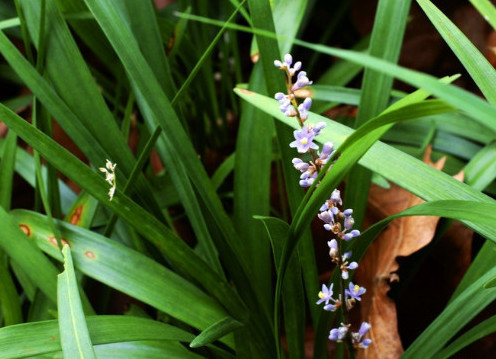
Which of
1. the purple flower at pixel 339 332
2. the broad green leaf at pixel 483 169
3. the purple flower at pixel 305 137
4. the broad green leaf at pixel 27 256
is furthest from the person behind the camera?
the broad green leaf at pixel 483 169

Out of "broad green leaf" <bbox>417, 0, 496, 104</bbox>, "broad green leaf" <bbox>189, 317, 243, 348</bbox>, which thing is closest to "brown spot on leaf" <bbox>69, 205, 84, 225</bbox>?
"broad green leaf" <bbox>189, 317, 243, 348</bbox>

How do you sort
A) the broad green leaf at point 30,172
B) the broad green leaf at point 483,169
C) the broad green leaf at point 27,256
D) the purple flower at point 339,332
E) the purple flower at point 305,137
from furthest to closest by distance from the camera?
the broad green leaf at point 30,172
the broad green leaf at point 483,169
the broad green leaf at point 27,256
the purple flower at point 339,332
the purple flower at point 305,137

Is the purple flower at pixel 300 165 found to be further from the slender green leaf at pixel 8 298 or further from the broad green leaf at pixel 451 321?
the slender green leaf at pixel 8 298

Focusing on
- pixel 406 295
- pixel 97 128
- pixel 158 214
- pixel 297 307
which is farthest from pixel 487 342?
pixel 97 128

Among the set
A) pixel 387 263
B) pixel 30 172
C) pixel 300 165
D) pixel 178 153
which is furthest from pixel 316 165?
pixel 30 172

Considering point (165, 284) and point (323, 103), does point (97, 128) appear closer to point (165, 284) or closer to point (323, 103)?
point (165, 284)

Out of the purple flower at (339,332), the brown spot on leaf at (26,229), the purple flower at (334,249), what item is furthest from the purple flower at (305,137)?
the brown spot on leaf at (26,229)

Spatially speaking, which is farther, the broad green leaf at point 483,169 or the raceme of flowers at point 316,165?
the broad green leaf at point 483,169
